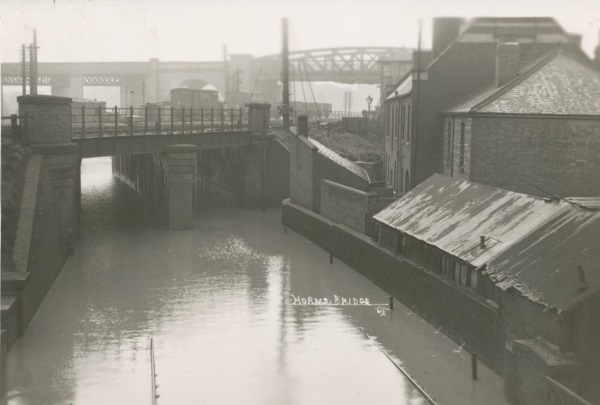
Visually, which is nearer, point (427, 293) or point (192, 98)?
point (427, 293)

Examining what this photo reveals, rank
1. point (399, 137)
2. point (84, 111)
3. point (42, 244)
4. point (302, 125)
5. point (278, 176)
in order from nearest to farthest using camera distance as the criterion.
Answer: point (42, 244)
point (84, 111)
point (302, 125)
point (399, 137)
point (278, 176)

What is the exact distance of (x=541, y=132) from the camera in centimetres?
2786

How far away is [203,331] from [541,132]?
1491cm

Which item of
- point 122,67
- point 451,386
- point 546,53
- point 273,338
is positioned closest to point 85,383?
point 273,338

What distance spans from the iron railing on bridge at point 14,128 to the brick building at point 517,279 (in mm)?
12369

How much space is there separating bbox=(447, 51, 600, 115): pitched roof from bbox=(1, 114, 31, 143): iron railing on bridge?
1602cm

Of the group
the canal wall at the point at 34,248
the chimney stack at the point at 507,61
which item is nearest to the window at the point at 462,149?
the chimney stack at the point at 507,61

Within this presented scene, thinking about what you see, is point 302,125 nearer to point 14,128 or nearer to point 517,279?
point 14,128

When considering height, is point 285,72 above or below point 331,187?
above

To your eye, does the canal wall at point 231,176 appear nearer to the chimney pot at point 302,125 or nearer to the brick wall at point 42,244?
the chimney pot at point 302,125

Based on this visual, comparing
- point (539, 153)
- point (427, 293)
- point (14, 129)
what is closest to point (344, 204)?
point (539, 153)

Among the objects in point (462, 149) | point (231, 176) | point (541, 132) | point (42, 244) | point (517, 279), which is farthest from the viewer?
point (231, 176)

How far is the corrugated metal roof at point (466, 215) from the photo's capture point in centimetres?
1689

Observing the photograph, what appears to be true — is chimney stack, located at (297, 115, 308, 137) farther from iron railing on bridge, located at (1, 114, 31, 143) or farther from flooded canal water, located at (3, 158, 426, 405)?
iron railing on bridge, located at (1, 114, 31, 143)
